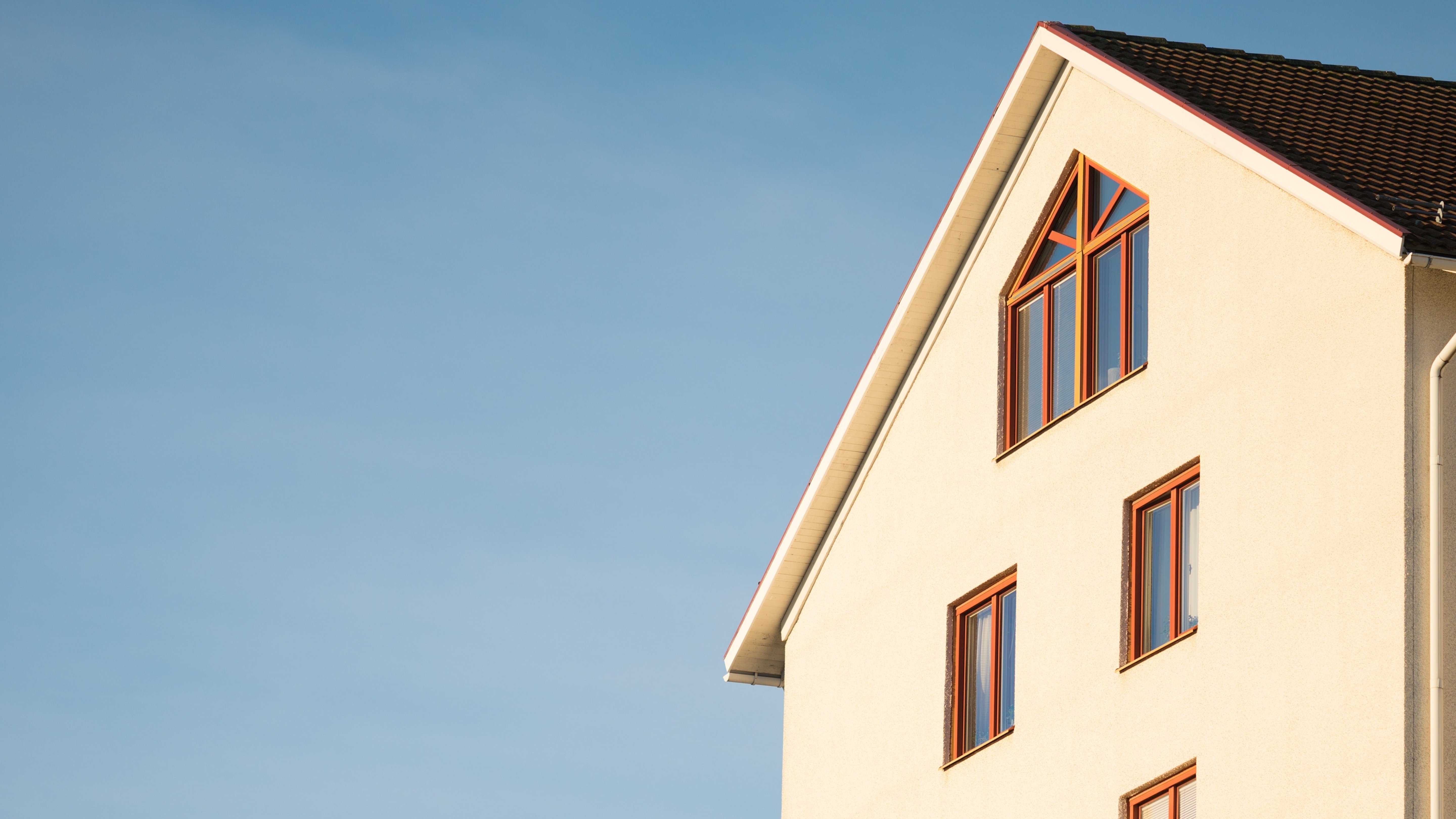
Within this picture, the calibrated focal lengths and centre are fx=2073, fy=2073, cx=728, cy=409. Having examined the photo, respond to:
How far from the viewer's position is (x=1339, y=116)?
72.0 ft

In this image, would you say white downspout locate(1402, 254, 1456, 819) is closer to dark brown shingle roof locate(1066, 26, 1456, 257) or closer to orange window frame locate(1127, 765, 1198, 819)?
dark brown shingle roof locate(1066, 26, 1456, 257)

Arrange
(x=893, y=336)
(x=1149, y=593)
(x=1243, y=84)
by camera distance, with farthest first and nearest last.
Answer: (x=893, y=336), (x=1243, y=84), (x=1149, y=593)

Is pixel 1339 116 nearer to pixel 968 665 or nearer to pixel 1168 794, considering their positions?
pixel 968 665

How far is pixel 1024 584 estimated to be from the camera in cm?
2162

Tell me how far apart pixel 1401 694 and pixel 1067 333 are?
7132 mm

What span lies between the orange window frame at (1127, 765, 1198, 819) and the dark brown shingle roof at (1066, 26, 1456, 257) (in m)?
5.08

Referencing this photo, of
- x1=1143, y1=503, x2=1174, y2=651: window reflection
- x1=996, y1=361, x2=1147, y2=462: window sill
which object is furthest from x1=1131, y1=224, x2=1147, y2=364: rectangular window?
x1=1143, y1=503, x2=1174, y2=651: window reflection

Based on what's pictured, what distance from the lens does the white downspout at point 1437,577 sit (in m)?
15.6

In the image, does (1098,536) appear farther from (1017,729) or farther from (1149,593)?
(1017,729)

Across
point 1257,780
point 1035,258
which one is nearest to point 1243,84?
point 1035,258

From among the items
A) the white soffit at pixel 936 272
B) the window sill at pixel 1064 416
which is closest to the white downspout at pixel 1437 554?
the white soffit at pixel 936 272

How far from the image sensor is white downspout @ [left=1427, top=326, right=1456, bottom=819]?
51.2 feet

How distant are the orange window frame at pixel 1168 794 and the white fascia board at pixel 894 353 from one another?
24.0 ft

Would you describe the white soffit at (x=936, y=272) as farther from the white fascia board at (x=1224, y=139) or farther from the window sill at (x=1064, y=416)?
the window sill at (x=1064, y=416)
